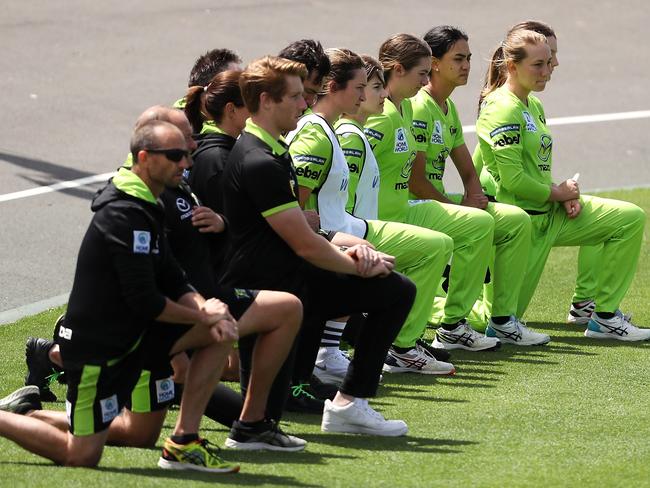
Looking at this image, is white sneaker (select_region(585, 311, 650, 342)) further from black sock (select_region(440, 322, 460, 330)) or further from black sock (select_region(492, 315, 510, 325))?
black sock (select_region(440, 322, 460, 330))

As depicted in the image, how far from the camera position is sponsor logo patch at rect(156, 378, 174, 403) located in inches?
257

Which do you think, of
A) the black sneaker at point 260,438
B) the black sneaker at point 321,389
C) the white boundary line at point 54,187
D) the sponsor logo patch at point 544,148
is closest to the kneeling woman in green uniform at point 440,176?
the sponsor logo patch at point 544,148

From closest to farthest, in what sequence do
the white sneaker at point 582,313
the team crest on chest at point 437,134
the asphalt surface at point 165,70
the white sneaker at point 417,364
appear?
the white sneaker at point 417,364 → the team crest on chest at point 437,134 → the white sneaker at point 582,313 → the asphalt surface at point 165,70

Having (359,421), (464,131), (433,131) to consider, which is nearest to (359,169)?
(433,131)

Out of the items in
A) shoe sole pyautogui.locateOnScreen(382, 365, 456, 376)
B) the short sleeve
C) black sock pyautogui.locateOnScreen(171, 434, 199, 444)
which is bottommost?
shoe sole pyautogui.locateOnScreen(382, 365, 456, 376)

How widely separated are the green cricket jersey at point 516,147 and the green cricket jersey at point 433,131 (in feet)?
0.84

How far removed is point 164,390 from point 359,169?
7.50 ft

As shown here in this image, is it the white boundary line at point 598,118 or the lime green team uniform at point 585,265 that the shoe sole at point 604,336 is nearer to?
the lime green team uniform at point 585,265

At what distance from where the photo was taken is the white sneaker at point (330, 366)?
8.46 meters

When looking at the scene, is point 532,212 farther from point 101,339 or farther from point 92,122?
point 92,122

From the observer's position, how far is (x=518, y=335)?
955 centimetres

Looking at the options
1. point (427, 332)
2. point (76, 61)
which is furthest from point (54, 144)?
point (427, 332)

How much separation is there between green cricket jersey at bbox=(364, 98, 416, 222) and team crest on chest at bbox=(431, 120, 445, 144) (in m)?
0.37

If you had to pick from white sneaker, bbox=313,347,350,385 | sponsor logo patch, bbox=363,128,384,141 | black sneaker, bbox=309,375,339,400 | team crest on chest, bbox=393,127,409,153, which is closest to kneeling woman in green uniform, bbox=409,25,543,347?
team crest on chest, bbox=393,127,409,153
